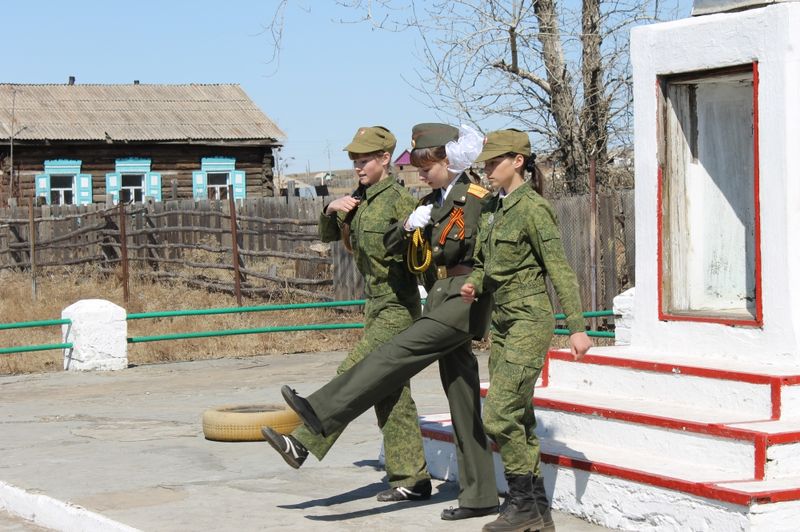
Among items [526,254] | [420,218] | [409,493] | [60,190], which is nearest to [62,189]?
[60,190]

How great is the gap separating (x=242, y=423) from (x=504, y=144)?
3543 mm

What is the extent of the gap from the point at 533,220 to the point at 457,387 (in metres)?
1.00

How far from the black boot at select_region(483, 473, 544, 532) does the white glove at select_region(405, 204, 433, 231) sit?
1.27 m

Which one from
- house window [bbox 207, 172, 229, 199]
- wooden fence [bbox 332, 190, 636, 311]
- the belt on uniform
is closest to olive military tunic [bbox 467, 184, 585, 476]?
the belt on uniform

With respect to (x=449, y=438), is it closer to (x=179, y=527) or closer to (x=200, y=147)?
(x=179, y=527)

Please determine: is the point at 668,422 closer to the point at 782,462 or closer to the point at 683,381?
the point at 683,381

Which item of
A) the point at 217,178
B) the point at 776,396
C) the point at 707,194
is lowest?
the point at 776,396

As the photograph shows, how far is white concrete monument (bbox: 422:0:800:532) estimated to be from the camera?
5629 millimetres

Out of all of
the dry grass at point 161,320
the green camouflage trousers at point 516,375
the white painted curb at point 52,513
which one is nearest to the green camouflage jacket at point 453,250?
the green camouflage trousers at point 516,375

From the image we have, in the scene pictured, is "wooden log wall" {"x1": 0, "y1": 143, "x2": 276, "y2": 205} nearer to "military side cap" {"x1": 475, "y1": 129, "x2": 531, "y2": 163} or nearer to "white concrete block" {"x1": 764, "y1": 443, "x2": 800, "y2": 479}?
"military side cap" {"x1": 475, "y1": 129, "x2": 531, "y2": 163}

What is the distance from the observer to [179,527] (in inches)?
239

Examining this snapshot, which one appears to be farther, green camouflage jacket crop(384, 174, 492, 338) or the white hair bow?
the white hair bow

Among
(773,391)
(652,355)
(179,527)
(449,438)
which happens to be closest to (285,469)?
(449,438)

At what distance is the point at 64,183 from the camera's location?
34875mm
